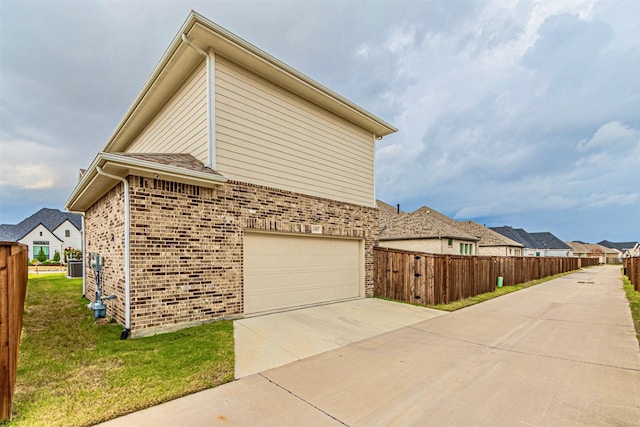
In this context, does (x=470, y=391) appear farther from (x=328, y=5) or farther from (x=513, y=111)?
(x=513, y=111)

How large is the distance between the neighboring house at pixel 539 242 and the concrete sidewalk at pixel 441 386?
5079 centimetres

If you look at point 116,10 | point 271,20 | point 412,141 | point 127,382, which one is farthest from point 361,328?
point 412,141

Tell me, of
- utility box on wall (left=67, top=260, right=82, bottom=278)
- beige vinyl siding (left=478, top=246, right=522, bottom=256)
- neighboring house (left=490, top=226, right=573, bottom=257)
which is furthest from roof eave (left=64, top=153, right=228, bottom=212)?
neighboring house (left=490, top=226, right=573, bottom=257)

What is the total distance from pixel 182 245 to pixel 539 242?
6819 cm

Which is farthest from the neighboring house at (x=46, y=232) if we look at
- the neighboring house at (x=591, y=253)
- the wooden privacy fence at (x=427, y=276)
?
the neighboring house at (x=591, y=253)

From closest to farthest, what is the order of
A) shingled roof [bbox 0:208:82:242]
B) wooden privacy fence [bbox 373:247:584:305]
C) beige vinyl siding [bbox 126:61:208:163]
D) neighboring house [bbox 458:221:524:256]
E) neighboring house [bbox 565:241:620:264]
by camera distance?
1. beige vinyl siding [bbox 126:61:208:163]
2. wooden privacy fence [bbox 373:247:584:305]
3. neighboring house [bbox 458:221:524:256]
4. shingled roof [bbox 0:208:82:242]
5. neighboring house [bbox 565:241:620:264]

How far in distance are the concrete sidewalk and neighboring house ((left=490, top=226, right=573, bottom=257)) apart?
50794mm

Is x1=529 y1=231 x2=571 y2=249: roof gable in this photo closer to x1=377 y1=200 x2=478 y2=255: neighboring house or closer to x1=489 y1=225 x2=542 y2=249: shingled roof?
x1=489 y1=225 x2=542 y2=249: shingled roof

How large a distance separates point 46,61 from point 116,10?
13.8 ft

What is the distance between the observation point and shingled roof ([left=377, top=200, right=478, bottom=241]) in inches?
791

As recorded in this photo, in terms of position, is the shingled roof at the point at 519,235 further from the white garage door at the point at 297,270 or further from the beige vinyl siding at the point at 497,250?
the white garage door at the point at 297,270

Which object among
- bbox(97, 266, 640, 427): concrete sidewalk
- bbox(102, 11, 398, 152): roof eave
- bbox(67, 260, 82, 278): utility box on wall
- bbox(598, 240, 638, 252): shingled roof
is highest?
bbox(102, 11, 398, 152): roof eave

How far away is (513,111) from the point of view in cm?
2145

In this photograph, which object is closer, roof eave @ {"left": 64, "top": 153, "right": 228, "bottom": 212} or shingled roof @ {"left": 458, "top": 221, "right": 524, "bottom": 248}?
roof eave @ {"left": 64, "top": 153, "right": 228, "bottom": 212}
